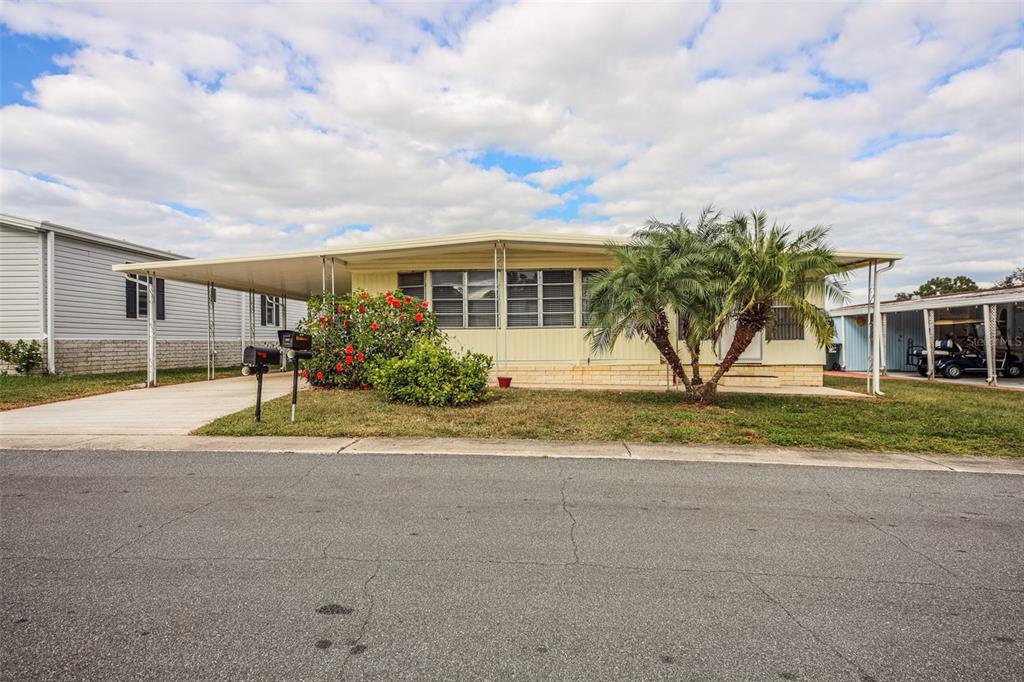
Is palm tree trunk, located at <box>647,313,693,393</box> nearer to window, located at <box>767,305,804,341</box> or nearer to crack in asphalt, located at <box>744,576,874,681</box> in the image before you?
window, located at <box>767,305,804,341</box>

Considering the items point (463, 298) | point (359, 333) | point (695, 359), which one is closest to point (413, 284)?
point (463, 298)

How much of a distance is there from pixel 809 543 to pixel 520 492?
2.29 m

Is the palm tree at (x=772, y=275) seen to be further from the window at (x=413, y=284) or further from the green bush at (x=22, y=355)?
the green bush at (x=22, y=355)

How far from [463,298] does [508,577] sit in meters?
11.4

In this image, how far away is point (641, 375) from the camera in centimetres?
1408

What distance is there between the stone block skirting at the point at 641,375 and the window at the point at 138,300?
12911 mm

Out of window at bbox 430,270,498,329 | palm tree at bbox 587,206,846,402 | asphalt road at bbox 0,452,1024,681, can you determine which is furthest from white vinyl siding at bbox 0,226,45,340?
palm tree at bbox 587,206,846,402

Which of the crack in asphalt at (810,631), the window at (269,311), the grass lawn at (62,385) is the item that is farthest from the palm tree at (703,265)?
the window at (269,311)

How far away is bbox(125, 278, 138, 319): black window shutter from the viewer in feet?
60.7

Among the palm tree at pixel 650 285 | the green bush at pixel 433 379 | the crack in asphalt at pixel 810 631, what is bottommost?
the crack in asphalt at pixel 810 631

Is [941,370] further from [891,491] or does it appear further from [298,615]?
[298,615]

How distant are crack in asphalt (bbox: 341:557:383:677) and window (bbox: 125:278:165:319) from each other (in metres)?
18.7

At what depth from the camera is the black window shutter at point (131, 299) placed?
60.7 ft

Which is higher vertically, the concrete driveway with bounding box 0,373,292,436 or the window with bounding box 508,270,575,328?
the window with bounding box 508,270,575,328
